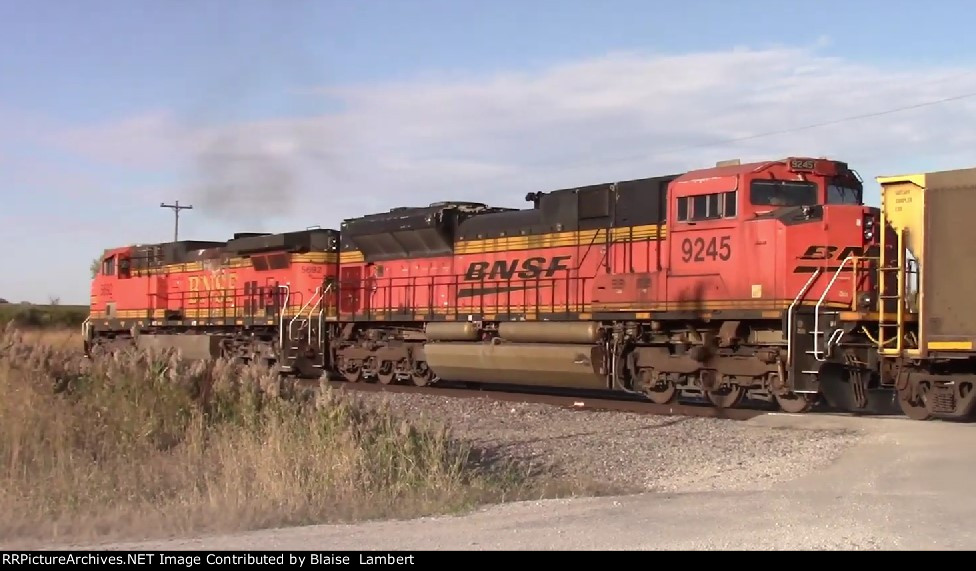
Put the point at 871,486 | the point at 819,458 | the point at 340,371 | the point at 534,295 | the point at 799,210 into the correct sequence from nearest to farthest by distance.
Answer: the point at 871,486 → the point at 819,458 → the point at 799,210 → the point at 534,295 → the point at 340,371

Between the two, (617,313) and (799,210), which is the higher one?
(799,210)

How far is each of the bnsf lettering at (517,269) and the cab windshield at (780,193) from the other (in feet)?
13.1

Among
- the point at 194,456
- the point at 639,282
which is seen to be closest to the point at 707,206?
the point at 639,282

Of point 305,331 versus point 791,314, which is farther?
point 305,331

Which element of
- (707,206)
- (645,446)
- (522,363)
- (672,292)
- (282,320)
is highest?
(707,206)

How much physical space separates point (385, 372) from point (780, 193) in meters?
10.0

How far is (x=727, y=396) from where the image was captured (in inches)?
602

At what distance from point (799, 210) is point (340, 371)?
11837 millimetres

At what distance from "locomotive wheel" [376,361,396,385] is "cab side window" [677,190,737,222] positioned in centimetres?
830

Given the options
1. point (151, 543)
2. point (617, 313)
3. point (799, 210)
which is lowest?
point (151, 543)

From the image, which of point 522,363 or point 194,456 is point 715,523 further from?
point 522,363
